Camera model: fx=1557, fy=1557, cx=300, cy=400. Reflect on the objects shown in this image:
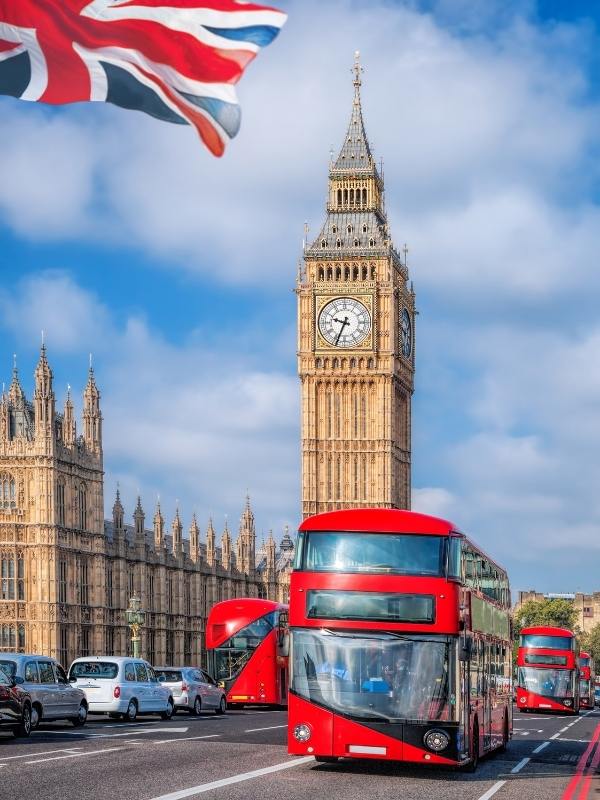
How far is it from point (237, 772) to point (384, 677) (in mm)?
2462

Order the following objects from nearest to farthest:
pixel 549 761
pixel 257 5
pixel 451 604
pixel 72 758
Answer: pixel 257 5 < pixel 451 604 < pixel 72 758 < pixel 549 761

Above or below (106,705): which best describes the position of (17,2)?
above

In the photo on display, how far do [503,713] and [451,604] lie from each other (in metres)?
8.10

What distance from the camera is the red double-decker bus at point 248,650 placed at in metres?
49.9

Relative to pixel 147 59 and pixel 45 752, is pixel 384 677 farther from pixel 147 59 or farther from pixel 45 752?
pixel 147 59

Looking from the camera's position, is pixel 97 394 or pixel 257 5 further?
pixel 97 394

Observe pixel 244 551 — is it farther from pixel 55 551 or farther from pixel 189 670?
pixel 189 670

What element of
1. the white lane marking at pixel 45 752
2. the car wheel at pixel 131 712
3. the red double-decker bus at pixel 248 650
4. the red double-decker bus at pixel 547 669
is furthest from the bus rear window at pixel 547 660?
the white lane marking at pixel 45 752

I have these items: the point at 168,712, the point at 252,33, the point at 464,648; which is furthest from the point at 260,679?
the point at 252,33

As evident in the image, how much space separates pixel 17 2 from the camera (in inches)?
515

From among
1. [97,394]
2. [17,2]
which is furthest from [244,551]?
[17,2]

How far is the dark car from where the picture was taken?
94.9ft

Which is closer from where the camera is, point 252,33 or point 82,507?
point 252,33

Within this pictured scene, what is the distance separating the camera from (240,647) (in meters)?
50.3
